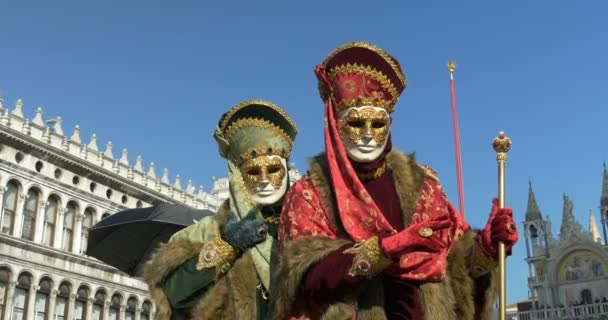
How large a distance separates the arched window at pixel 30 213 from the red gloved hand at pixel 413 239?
19.9 metres

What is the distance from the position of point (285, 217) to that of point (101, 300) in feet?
71.8

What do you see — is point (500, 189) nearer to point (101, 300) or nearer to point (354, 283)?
point (354, 283)

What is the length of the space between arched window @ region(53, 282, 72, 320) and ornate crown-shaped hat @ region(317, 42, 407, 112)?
20.2m

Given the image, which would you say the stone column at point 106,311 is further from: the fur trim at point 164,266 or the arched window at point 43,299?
the fur trim at point 164,266

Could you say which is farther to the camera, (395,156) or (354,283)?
(395,156)

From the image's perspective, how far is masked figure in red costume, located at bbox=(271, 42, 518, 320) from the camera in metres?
2.43

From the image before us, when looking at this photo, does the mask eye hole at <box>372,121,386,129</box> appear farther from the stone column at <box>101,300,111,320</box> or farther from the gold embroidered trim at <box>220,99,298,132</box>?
the stone column at <box>101,300,111,320</box>

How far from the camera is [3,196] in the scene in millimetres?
19359

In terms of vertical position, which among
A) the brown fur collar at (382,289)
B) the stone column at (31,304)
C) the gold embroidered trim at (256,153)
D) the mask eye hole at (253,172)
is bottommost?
the brown fur collar at (382,289)

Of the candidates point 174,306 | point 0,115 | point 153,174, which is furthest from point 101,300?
point 174,306

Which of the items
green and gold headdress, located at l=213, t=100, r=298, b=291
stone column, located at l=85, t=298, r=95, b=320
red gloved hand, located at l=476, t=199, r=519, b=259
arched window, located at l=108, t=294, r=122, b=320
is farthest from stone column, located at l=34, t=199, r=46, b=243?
red gloved hand, located at l=476, t=199, r=519, b=259

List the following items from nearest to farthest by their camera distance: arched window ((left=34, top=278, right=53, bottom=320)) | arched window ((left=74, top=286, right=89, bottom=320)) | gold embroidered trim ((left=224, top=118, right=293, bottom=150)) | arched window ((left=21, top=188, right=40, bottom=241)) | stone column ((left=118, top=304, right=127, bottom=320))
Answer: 1. gold embroidered trim ((left=224, top=118, right=293, bottom=150))
2. arched window ((left=34, top=278, right=53, bottom=320))
3. arched window ((left=21, top=188, right=40, bottom=241))
4. arched window ((left=74, top=286, right=89, bottom=320))
5. stone column ((left=118, top=304, right=127, bottom=320))

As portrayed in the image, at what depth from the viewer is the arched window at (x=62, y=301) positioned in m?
20.9

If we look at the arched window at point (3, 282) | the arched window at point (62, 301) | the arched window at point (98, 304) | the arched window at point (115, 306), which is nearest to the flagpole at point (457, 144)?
the arched window at point (3, 282)
